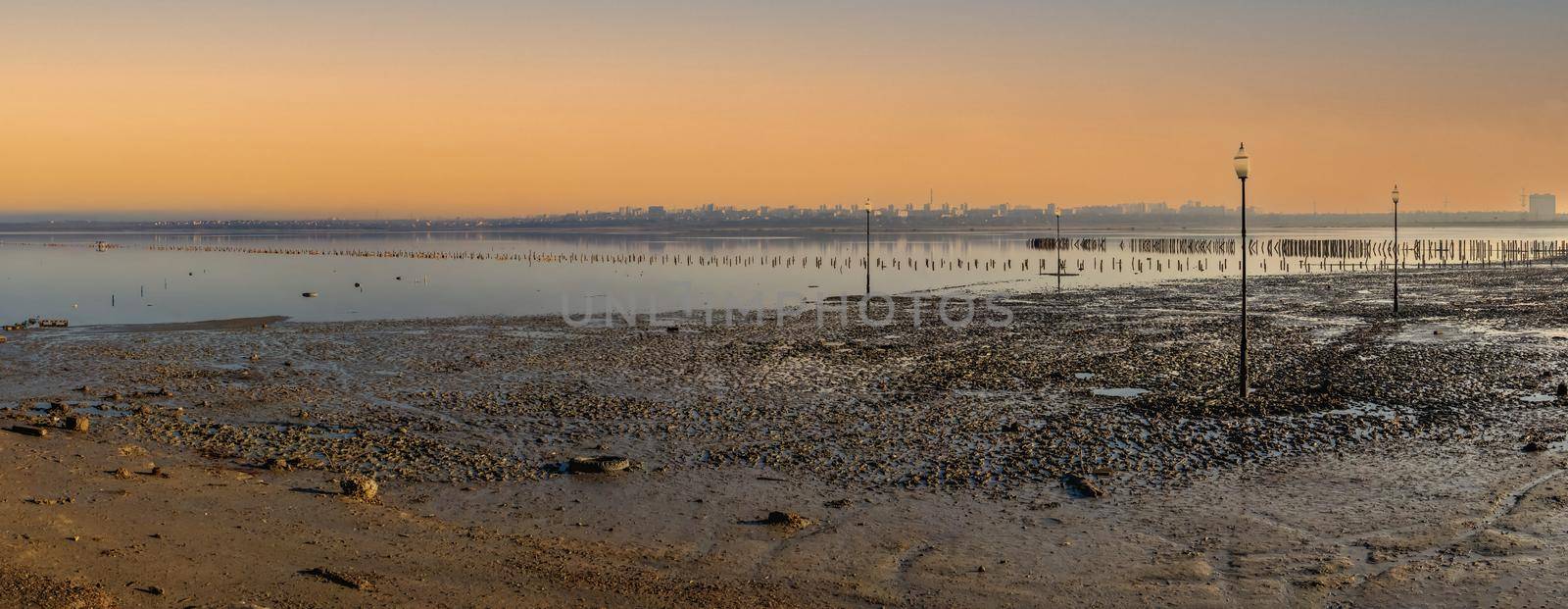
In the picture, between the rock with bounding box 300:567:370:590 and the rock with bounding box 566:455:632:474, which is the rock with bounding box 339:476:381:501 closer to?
the rock with bounding box 566:455:632:474

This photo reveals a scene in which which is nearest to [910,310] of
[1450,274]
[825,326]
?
[825,326]

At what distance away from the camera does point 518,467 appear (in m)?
16.2

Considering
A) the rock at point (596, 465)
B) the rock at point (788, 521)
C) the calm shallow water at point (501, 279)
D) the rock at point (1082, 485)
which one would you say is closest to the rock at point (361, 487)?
the rock at point (596, 465)

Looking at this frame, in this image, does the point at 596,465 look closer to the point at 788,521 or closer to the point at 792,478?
the point at 792,478

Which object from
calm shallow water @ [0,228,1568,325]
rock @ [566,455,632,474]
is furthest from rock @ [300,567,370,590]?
calm shallow water @ [0,228,1568,325]

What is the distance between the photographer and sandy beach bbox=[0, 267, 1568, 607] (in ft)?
35.9

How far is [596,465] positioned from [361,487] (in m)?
3.39

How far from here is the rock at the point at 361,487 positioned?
14.1 meters

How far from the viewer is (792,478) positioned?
619 inches

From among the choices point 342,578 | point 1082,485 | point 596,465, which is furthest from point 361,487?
point 1082,485

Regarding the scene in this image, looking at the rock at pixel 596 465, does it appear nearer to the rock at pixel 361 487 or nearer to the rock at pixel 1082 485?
the rock at pixel 361 487

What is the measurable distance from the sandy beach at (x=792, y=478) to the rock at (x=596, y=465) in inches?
2.6

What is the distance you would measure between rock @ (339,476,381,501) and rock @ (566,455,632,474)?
9.40ft

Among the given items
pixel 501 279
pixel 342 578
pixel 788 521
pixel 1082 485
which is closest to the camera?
pixel 342 578
